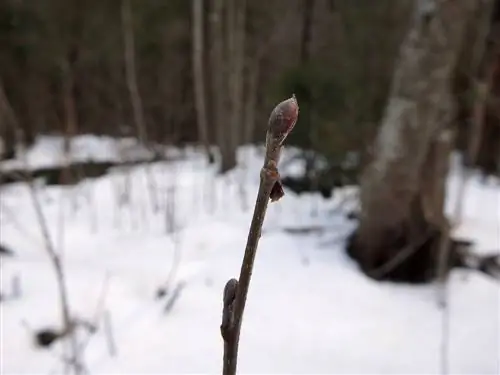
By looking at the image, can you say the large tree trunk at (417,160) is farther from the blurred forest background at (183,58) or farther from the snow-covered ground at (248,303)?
the blurred forest background at (183,58)

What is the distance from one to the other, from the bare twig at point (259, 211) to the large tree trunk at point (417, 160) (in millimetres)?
2351

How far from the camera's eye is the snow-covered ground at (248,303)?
6.54 ft

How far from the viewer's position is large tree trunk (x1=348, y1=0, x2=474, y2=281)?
2676mm

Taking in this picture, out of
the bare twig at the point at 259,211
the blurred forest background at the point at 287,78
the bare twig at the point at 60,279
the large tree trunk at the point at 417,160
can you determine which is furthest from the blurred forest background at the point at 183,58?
the bare twig at the point at 259,211

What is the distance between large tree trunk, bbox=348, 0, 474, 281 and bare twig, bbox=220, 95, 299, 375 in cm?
235

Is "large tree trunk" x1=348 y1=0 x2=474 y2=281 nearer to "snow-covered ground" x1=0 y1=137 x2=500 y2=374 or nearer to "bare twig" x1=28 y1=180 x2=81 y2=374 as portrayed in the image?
"snow-covered ground" x1=0 y1=137 x2=500 y2=374

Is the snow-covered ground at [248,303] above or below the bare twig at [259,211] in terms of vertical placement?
below

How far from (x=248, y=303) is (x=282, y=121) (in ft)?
6.89

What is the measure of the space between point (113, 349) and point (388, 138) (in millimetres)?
1554

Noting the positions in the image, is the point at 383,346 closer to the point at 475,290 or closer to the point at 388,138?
the point at 475,290

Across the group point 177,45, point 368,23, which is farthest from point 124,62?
point 368,23

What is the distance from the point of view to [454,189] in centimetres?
472

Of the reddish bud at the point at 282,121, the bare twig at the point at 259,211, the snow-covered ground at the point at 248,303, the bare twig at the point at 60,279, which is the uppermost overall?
the reddish bud at the point at 282,121

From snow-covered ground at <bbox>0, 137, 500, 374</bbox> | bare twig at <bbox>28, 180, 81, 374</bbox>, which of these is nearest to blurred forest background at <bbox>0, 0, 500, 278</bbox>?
snow-covered ground at <bbox>0, 137, 500, 374</bbox>
